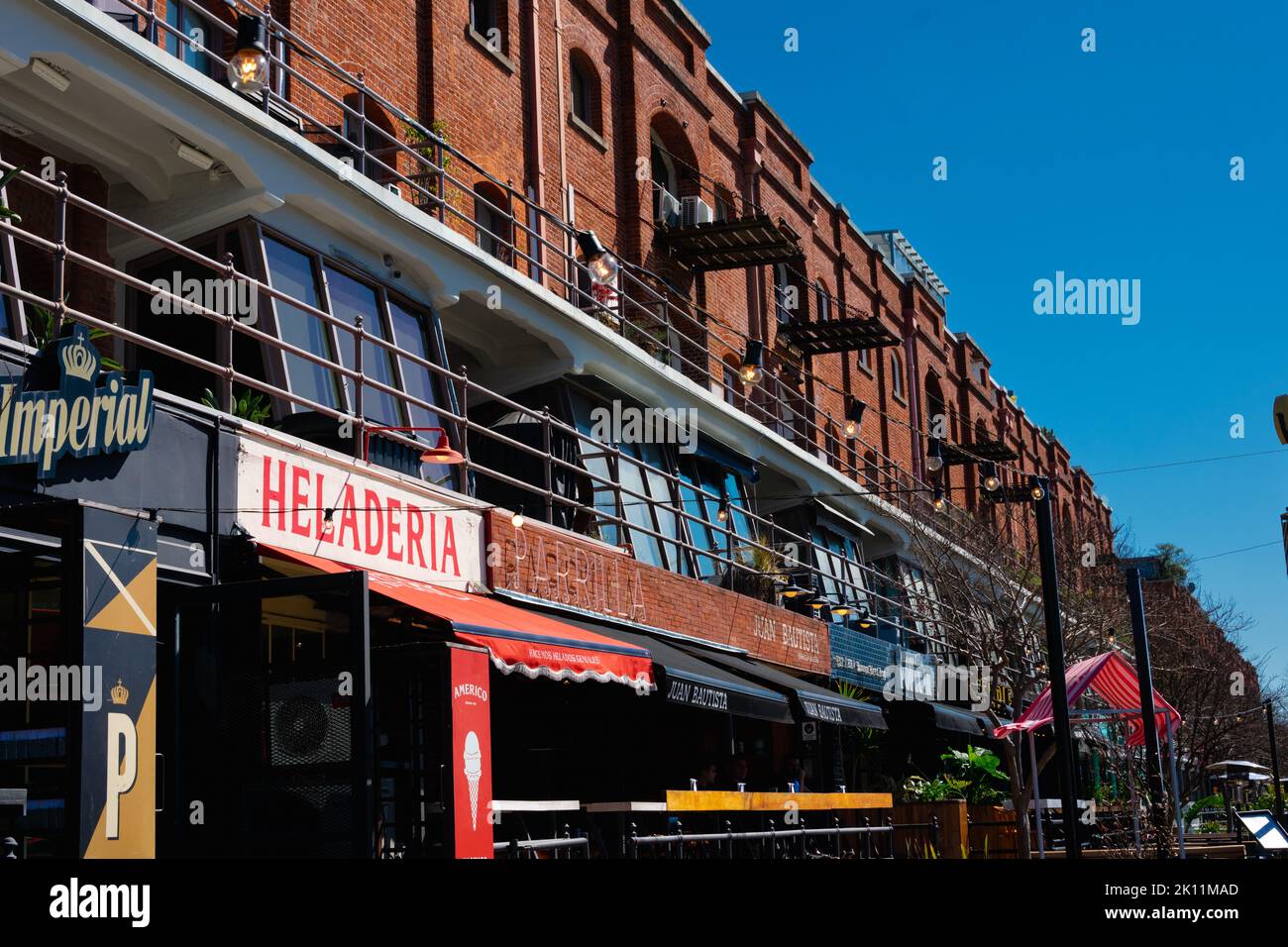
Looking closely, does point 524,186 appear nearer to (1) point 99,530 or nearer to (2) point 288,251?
(2) point 288,251

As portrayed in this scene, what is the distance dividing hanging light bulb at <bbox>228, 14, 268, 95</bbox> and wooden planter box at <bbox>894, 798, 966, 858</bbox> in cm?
1255

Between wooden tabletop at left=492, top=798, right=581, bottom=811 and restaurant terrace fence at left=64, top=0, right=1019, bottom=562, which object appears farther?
restaurant terrace fence at left=64, top=0, right=1019, bottom=562

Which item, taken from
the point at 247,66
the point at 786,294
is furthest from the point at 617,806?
the point at 786,294

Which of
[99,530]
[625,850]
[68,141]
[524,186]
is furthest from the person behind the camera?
[524,186]

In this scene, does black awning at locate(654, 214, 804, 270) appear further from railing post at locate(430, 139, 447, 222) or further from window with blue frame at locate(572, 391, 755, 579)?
railing post at locate(430, 139, 447, 222)

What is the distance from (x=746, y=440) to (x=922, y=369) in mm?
20347

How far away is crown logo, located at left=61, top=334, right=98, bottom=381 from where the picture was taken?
352 inches

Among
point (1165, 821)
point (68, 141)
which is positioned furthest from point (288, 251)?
point (1165, 821)

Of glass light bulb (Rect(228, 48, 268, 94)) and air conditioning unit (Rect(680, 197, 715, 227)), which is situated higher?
air conditioning unit (Rect(680, 197, 715, 227))

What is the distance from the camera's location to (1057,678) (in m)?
16.4

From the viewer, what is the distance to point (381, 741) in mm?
12180

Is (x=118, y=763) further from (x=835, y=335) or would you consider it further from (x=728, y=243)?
(x=835, y=335)

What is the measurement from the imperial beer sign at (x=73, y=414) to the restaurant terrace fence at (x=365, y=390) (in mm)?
596

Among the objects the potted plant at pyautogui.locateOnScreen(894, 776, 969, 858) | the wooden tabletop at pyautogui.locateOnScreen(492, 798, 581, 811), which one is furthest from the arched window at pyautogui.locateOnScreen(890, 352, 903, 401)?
the wooden tabletop at pyautogui.locateOnScreen(492, 798, 581, 811)
